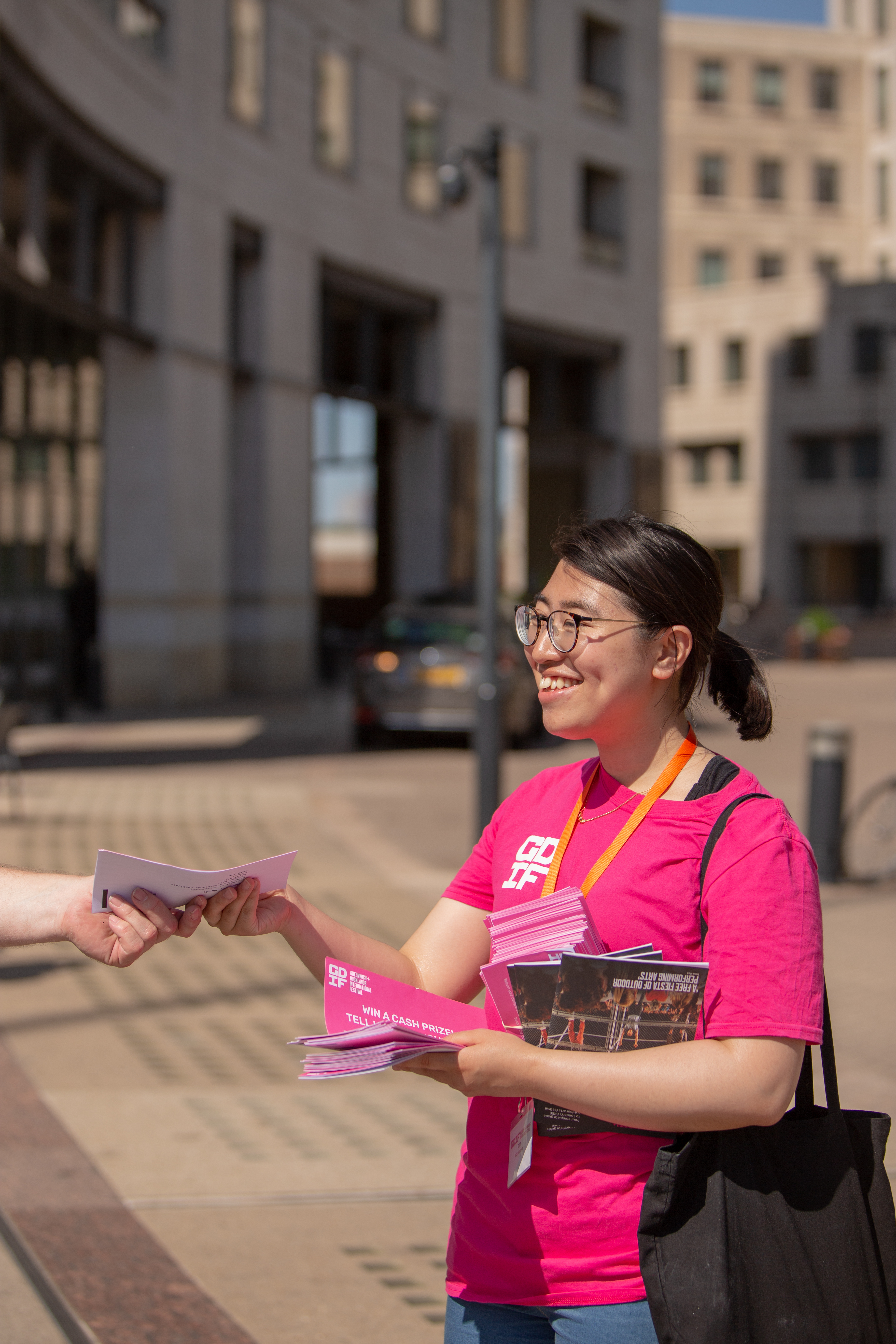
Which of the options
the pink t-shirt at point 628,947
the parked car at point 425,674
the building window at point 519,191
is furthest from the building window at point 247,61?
the pink t-shirt at point 628,947

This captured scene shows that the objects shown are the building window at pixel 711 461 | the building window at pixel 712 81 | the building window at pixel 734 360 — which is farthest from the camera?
the building window at pixel 712 81

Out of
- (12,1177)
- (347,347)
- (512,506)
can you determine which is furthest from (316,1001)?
(512,506)

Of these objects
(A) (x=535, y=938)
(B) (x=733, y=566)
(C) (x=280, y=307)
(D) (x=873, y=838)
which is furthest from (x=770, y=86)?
(A) (x=535, y=938)

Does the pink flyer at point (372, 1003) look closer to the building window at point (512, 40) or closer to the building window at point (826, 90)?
the building window at point (512, 40)

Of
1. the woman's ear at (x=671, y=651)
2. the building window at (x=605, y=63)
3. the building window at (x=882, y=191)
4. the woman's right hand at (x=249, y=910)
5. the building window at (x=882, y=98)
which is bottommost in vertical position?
the woman's right hand at (x=249, y=910)

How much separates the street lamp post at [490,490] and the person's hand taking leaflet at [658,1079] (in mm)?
Result: 7697

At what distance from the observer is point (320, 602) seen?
109ft

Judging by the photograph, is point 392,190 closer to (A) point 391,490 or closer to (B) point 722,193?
(A) point 391,490

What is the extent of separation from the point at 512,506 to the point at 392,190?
33.4 meters

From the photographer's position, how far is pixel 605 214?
1305 inches

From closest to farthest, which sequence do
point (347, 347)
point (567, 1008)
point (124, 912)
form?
point (567, 1008)
point (124, 912)
point (347, 347)

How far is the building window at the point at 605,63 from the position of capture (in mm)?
32438

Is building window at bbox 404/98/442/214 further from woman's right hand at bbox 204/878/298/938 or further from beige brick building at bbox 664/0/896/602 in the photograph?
beige brick building at bbox 664/0/896/602

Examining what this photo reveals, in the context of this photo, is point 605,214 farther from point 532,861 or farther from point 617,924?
point 617,924
